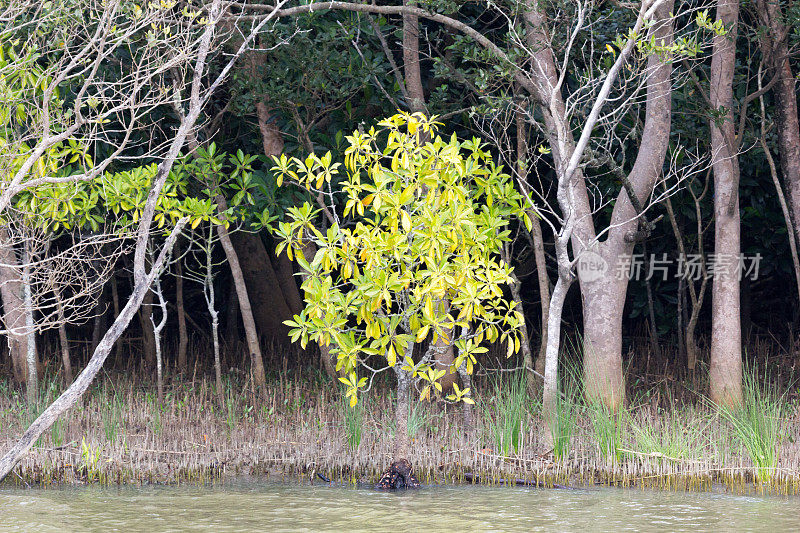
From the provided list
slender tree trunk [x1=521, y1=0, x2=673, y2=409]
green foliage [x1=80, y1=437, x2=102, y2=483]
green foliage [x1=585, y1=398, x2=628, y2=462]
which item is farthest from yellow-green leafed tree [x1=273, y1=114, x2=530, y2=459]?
green foliage [x1=80, y1=437, x2=102, y2=483]

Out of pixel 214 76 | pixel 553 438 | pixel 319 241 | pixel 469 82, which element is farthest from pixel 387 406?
pixel 214 76

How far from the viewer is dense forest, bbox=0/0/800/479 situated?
684 cm

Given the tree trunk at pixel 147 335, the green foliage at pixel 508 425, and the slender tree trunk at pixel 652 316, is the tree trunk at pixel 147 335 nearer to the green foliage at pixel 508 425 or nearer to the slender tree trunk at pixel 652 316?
the green foliage at pixel 508 425

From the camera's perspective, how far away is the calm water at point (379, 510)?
5.89m

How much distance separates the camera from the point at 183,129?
7.17 meters

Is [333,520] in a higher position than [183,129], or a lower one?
lower

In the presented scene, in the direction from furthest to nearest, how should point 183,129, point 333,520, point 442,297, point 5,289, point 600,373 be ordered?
point 5,289
point 600,373
point 183,129
point 442,297
point 333,520

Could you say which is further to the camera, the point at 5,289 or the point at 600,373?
the point at 5,289

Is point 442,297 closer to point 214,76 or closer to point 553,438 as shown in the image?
point 553,438

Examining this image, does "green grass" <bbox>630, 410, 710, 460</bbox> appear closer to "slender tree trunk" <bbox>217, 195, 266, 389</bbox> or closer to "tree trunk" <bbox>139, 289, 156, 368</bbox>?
"slender tree trunk" <bbox>217, 195, 266, 389</bbox>

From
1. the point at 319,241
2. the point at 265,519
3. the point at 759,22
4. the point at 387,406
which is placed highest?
the point at 759,22

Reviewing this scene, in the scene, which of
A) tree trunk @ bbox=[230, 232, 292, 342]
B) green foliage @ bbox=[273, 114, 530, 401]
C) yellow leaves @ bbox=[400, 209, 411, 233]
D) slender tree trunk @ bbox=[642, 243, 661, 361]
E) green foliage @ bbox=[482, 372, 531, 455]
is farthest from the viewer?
tree trunk @ bbox=[230, 232, 292, 342]

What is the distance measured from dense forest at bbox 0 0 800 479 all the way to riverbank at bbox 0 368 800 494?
12cm

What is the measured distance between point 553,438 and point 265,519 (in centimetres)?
252
